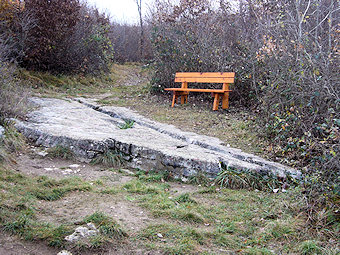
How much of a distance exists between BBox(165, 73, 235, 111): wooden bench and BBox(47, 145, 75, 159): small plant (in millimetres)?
4166

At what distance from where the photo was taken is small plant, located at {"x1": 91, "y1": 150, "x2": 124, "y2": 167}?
15.2ft

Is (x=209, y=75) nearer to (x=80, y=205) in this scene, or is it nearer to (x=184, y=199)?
(x=184, y=199)

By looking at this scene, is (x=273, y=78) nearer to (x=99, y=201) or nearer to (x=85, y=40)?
(x=99, y=201)

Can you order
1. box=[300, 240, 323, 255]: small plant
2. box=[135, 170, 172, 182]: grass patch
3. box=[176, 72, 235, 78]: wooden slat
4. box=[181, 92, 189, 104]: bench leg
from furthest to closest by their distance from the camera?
box=[181, 92, 189, 104]: bench leg, box=[176, 72, 235, 78]: wooden slat, box=[135, 170, 172, 182]: grass patch, box=[300, 240, 323, 255]: small plant

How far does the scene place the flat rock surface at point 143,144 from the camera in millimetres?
4387

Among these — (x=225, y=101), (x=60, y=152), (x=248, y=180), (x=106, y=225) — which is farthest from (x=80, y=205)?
(x=225, y=101)

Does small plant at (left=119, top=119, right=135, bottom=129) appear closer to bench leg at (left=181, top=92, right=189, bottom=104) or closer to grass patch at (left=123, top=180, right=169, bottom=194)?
grass patch at (left=123, top=180, right=169, bottom=194)

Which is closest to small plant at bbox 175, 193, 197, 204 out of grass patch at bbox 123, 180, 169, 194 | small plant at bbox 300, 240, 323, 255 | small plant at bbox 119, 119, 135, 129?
grass patch at bbox 123, 180, 169, 194

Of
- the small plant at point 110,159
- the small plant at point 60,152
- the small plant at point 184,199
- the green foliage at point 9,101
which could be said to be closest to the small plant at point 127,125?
the small plant at point 110,159

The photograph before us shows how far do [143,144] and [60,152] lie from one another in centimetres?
126

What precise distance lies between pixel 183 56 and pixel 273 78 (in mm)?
4080

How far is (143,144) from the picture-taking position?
188 inches

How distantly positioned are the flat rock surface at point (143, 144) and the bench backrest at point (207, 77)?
221cm

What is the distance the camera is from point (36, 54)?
995cm
